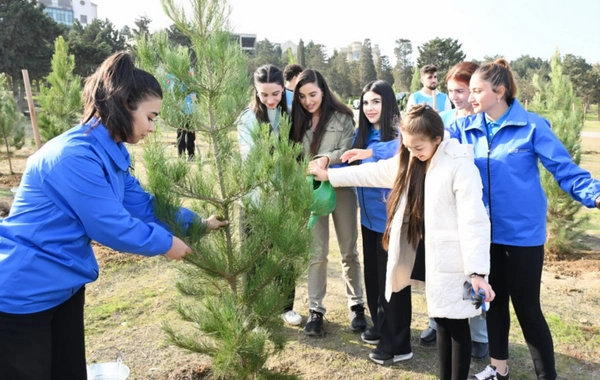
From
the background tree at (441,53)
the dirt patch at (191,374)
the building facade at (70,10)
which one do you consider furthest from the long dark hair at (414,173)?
the building facade at (70,10)

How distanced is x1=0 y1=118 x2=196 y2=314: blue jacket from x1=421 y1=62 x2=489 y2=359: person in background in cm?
201

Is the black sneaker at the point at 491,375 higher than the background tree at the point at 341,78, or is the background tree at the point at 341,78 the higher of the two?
the background tree at the point at 341,78

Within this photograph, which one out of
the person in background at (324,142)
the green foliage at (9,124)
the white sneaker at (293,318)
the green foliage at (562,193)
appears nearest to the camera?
the person in background at (324,142)

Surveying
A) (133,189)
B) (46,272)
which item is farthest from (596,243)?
(46,272)

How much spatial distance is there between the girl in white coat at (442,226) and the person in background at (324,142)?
21.2 inches

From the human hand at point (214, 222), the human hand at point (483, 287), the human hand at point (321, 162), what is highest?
the human hand at point (321, 162)

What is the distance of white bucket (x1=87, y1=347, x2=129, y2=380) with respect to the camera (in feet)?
8.46

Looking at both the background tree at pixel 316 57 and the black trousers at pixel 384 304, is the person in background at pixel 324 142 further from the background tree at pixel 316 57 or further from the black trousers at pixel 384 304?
the background tree at pixel 316 57

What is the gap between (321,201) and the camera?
89.1 inches

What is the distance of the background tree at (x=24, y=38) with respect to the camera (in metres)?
24.3

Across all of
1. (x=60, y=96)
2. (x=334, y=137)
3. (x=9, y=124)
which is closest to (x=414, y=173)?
(x=334, y=137)

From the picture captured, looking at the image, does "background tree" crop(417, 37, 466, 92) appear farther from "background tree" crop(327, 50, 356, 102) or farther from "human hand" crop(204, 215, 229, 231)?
"human hand" crop(204, 215, 229, 231)

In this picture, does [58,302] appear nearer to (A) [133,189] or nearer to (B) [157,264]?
(A) [133,189]

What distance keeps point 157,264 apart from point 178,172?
318cm
